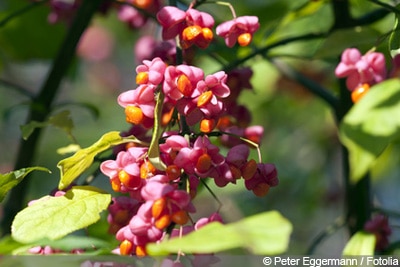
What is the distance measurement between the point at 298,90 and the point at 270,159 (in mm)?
448

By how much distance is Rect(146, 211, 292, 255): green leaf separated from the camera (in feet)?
1.87

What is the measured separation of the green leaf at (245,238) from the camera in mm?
571

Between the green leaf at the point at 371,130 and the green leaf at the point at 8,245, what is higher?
the green leaf at the point at 371,130

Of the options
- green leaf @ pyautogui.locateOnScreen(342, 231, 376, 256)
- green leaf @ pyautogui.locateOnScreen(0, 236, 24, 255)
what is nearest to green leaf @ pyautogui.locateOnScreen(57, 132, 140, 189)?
green leaf @ pyautogui.locateOnScreen(0, 236, 24, 255)

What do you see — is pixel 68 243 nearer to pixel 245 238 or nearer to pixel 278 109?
pixel 245 238

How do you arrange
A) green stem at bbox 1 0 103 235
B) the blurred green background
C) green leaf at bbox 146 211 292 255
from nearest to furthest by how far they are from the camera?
green leaf at bbox 146 211 292 255 → green stem at bbox 1 0 103 235 → the blurred green background

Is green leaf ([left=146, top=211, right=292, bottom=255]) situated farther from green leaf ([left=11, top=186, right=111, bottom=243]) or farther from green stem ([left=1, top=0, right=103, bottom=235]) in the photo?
green stem ([left=1, top=0, right=103, bottom=235])

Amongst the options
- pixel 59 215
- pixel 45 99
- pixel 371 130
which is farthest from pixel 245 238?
pixel 45 99

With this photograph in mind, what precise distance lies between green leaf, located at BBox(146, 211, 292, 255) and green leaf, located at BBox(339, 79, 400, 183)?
0.26 feet

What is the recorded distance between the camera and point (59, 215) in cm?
79

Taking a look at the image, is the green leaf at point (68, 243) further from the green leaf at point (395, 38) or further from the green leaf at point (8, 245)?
the green leaf at point (395, 38)

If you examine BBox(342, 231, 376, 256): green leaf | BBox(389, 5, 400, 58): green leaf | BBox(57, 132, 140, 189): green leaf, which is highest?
BBox(389, 5, 400, 58): green leaf

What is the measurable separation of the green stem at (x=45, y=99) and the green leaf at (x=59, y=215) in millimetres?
377

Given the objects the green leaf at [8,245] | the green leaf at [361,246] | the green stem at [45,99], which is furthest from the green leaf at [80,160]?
the green stem at [45,99]
